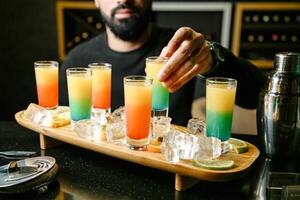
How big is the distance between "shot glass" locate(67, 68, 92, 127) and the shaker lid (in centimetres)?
72

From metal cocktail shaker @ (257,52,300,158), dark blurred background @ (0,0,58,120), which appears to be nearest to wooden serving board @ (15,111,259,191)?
metal cocktail shaker @ (257,52,300,158)

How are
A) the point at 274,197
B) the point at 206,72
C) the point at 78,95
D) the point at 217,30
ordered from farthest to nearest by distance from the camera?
the point at 217,30
the point at 206,72
the point at 78,95
the point at 274,197

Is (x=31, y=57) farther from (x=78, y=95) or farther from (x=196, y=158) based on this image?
(x=196, y=158)

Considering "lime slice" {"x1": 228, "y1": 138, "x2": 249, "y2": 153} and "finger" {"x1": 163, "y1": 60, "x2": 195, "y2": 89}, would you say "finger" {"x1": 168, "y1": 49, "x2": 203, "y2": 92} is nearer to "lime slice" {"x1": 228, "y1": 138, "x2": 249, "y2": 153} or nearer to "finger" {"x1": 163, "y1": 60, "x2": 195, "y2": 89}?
"finger" {"x1": 163, "y1": 60, "x2": 195, "y2": 89}

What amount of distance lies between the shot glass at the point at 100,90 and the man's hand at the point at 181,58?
28 cm

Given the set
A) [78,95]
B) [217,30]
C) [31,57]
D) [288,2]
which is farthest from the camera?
[31,57]

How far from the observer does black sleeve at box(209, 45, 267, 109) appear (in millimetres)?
1694

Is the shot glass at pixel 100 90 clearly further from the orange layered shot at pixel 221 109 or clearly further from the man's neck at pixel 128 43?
the man's neck at pixel 128 43

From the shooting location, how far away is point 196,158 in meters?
1.05

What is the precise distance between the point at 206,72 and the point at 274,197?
73 centimetres

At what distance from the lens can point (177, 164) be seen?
3.37 ft

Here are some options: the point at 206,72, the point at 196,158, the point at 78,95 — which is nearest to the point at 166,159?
the point at 196,158

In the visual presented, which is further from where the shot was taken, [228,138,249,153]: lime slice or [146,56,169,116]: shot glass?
[146,56,169,116]: shot glass

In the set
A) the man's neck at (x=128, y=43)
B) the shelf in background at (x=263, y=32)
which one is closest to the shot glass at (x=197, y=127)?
the man's neck at (x=128, y=43)
